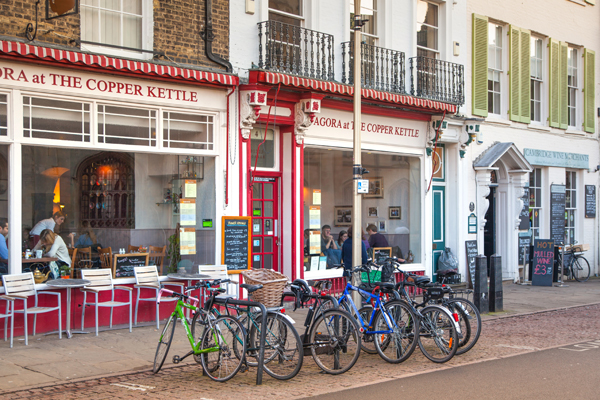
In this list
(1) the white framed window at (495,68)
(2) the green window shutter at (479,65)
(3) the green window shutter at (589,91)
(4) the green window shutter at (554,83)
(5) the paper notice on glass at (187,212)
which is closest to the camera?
(5) the paper notice on glass at (187,212)

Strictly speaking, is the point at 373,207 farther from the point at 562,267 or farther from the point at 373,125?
the point at 562,267

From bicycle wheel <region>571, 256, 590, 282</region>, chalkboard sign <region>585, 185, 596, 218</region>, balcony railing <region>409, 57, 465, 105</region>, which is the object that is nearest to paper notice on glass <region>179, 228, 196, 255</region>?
balcony railing <region>409, 57, 465, 105</region>

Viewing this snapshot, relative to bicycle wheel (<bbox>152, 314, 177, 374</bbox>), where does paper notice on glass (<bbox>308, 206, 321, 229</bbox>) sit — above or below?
above

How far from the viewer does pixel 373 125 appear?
14.3 metres

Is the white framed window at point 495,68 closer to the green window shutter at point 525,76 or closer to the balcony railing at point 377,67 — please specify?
the green window shutter at point 525,76

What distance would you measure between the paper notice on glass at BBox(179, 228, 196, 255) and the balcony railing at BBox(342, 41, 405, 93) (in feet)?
14.3

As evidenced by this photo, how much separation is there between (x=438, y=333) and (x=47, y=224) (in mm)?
6366

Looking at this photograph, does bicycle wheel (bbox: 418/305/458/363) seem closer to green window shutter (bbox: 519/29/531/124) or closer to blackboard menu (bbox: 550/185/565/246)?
green window shutter (bbox: 519/29/531/124)

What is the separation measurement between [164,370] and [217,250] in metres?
4.01

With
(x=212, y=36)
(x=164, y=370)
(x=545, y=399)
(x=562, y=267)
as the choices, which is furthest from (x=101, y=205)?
(x=562, y=267)

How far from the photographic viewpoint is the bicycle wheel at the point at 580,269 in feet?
62.7

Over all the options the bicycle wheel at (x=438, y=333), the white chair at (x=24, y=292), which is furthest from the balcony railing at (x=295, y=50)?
the bicycle wheel at (x=438, y=333)

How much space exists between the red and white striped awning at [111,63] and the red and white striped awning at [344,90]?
61 centimetres

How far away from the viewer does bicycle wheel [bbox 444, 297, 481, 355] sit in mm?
8390
